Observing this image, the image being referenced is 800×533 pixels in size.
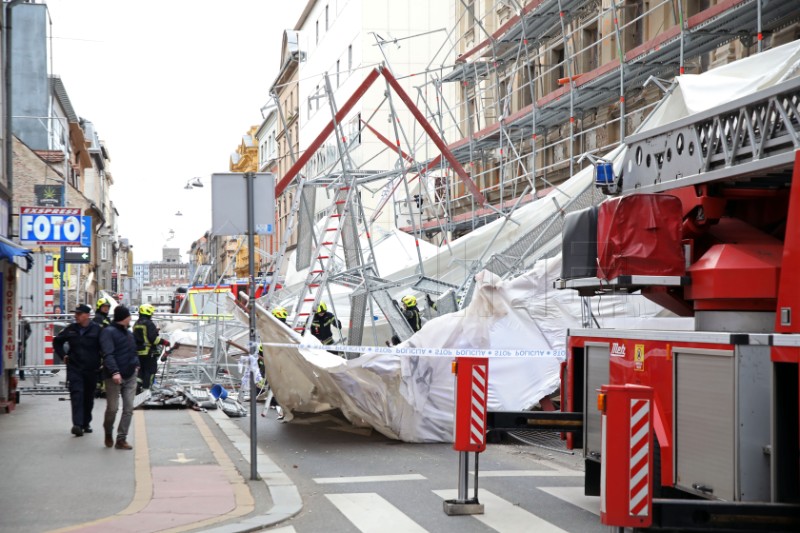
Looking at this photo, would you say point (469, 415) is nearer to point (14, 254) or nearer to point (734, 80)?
point (734, 80)

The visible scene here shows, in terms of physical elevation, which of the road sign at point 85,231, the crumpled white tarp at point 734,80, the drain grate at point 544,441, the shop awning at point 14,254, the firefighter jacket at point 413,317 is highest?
the crumpled white tarp at point 734,80

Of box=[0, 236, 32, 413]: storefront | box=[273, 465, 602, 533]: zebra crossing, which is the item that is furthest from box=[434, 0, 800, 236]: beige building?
box=[0, 236, 32, 413]: storefront

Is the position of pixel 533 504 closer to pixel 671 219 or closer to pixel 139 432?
pixel 671 219

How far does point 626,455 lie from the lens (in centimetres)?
631

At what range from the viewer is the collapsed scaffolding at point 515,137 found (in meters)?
18.5

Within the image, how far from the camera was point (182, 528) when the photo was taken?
26.2ft

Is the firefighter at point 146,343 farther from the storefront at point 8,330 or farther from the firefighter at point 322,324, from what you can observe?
the firefighter at point 322,324

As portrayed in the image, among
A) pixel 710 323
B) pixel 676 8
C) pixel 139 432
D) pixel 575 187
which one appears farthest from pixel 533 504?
pixel 676 8

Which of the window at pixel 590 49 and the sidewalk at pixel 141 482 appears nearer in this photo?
the sidewalk at pixel 141 482

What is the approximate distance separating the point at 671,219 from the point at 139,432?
349 inches

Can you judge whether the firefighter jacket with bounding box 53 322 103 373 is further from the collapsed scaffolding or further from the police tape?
the collapsed scaffolding

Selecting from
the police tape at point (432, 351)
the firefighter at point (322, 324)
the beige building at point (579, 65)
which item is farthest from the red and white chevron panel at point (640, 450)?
the firefighter at point (322, 324)

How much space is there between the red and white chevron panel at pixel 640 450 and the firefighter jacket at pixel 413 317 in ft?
41.0

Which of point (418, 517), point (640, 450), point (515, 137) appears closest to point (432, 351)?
point (418, 517)
